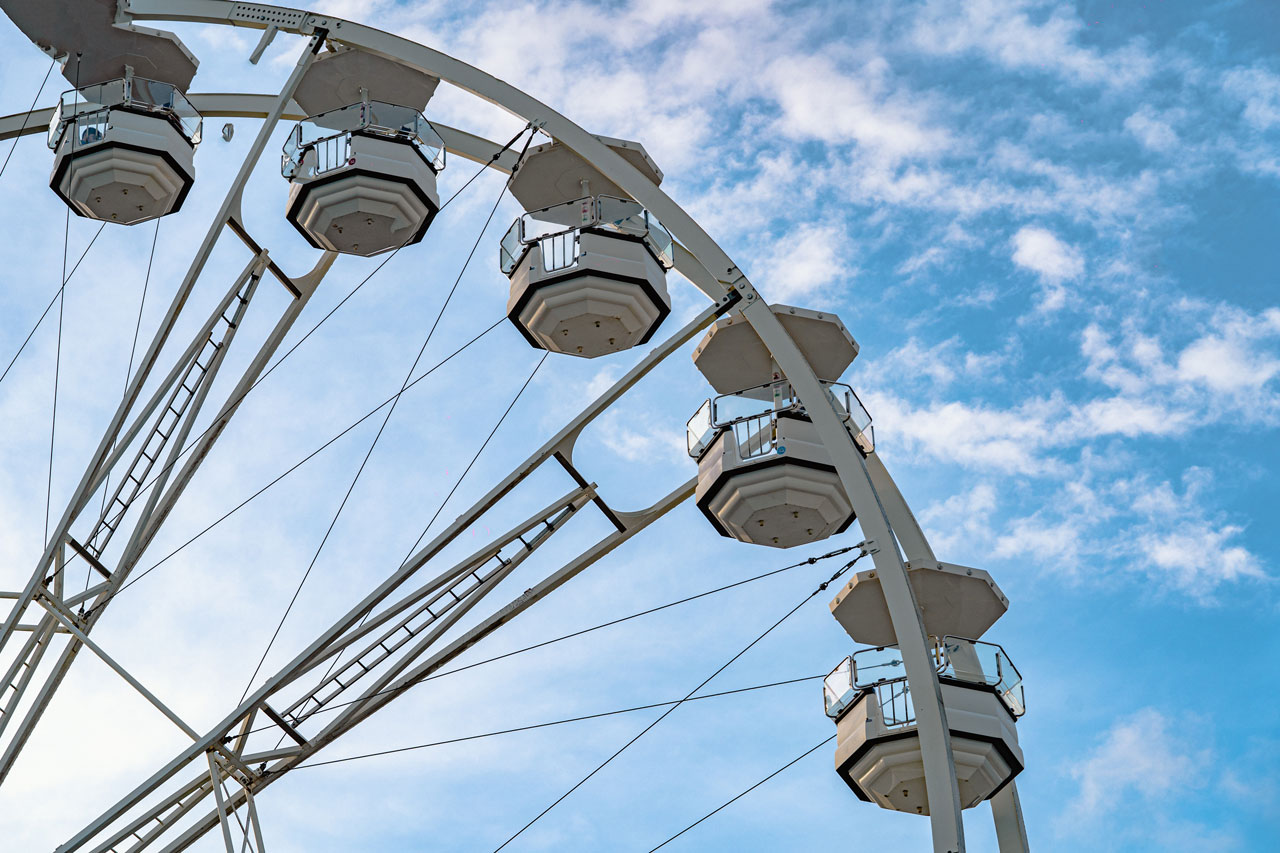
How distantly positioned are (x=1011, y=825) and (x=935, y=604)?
2.79m

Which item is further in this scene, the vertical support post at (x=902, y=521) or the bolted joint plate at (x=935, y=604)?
the vertical support post at (x=902, y=521)

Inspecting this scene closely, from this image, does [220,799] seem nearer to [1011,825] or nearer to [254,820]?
[254,820]

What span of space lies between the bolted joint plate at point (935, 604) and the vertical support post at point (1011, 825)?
206 cm

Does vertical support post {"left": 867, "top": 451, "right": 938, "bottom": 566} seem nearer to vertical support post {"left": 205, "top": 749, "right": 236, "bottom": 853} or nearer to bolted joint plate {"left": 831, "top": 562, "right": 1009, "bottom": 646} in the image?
bolted joint plate {"left": 831, "top": 562, "right": 1009, "bottom": 646}

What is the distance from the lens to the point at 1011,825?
66.1ft

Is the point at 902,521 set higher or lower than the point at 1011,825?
higher

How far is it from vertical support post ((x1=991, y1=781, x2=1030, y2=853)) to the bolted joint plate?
206 cm

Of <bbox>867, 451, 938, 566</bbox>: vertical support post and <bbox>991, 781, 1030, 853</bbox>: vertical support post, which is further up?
<bbox>867, 451, 938, 566</bbox>: vertical support post

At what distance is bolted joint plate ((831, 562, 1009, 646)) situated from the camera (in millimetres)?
18812

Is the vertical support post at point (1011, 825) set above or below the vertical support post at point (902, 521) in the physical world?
below

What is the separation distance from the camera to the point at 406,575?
58.7 feet

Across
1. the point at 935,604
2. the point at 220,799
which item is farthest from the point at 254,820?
the point at 935,604

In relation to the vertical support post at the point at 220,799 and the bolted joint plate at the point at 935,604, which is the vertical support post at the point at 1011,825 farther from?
the vertical support post at the point at 220,799

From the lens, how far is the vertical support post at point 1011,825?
20.1m
